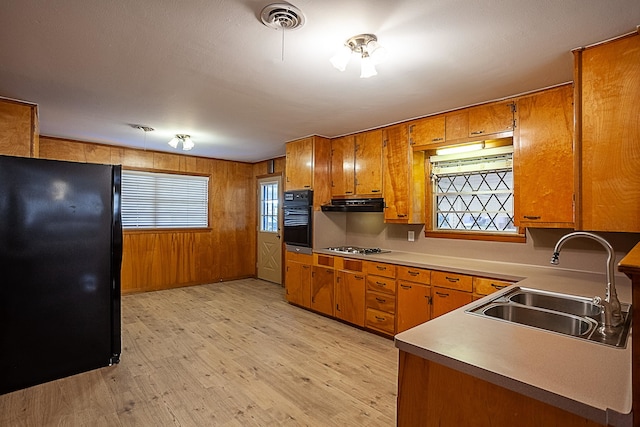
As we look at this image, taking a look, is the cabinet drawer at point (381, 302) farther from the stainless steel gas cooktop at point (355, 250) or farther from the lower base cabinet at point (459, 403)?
the lower base cabinet at point (459, 403)

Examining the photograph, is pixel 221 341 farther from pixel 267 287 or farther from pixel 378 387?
pixel 267 287

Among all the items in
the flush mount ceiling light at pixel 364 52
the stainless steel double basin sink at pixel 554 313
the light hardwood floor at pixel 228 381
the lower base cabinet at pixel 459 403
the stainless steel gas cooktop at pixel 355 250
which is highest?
the flush mount ceiling light at pixel 364 52

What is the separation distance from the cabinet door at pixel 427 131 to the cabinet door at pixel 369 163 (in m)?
0.46

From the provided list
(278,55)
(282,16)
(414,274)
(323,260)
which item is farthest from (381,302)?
(282,16)

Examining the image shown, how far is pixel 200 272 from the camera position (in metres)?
6.09

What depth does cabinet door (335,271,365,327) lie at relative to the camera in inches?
146

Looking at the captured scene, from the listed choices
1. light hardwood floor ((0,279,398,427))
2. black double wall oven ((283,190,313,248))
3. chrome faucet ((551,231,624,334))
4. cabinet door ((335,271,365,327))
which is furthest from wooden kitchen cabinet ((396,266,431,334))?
chrome faucet ((551,231,624,334))

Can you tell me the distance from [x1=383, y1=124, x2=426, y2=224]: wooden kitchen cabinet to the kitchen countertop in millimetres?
2185

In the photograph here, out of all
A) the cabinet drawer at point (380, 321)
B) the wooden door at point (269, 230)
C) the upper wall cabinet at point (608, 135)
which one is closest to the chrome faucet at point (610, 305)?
the upper wall cabinet at point (608, 135)

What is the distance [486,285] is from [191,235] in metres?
4.99

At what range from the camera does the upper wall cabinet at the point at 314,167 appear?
Result: 4355mm

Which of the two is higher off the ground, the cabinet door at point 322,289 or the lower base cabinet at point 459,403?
the lower base cabinet at point 459,403

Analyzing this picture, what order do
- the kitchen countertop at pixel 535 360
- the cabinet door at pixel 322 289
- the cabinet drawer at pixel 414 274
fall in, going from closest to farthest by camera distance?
1. the kitchen countertop at pixel 535 360
2. the cabinet drawer at pixel 414 274
3. the cabinet door at pixel 322 289

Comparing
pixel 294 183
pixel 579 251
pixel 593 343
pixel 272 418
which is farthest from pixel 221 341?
pixel 579 251
